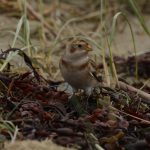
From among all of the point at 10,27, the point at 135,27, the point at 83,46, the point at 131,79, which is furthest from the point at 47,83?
the point at 135,27

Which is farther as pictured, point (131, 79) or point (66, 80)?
point (131, 79)

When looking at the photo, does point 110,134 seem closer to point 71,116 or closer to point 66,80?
point 71,116

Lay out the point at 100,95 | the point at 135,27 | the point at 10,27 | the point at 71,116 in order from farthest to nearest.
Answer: the point at 135,27 < the point at 10,27 < the point at 100,95 < the point at 71,116

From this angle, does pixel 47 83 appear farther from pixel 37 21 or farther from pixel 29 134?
pixel 37 21

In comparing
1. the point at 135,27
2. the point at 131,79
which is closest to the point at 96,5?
the point at 135,27

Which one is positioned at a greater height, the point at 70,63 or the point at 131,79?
the point at 70,63

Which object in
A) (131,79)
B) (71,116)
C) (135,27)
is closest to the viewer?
(71,116)
